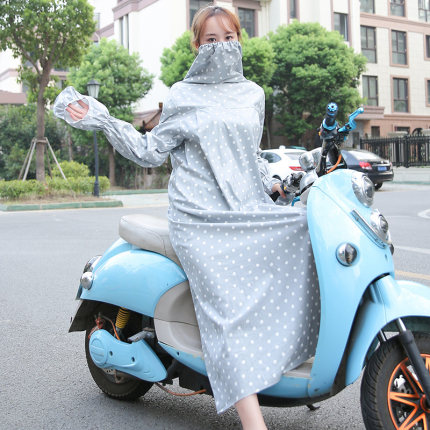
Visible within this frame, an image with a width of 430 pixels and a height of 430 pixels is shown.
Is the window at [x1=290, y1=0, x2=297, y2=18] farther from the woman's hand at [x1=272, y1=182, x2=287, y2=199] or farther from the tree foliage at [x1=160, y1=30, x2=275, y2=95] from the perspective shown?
the woman's hand at [x1=272, y1=182, x2=287, y2=199]

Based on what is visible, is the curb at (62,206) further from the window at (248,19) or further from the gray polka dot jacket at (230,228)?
the window at (248,19)

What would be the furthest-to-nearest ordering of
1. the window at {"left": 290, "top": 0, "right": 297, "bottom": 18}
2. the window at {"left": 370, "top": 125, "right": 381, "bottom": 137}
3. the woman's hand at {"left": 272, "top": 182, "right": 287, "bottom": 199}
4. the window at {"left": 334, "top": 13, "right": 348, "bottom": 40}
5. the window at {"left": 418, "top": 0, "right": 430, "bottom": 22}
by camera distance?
the window at {"left": 418, "top": 0, "right": 430, "bottom": 22} < the window at {"left": 370, "top": 125, "right": 381, "bottom": 137} < the window at {"left": 334, "top": 13, "right": 348, "bottom": 40} < the window at {"left": 290, "top": 0, "right": 297, "bottom": 18} < the woman's hand at {"left": 272, "top": 182, "right": 287, "bottom": 199}

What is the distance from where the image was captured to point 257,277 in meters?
2.35

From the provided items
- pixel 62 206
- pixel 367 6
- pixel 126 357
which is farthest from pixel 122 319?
pixel 367 6

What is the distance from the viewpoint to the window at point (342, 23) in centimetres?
3728

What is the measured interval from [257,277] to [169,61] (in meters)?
28.1

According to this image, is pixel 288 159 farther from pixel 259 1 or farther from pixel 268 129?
pixel 259 1

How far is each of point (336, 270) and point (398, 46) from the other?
41.3 m

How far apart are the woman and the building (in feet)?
102

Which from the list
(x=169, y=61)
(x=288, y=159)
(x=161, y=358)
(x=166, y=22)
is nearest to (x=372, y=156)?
(x=288, y=159)

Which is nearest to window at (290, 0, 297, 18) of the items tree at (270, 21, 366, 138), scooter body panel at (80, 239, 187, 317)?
tree at (270, 21, 366, 138)

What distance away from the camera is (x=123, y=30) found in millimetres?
36719

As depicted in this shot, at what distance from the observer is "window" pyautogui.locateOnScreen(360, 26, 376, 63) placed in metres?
38.5

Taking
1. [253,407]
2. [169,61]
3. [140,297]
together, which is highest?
[169,61]
